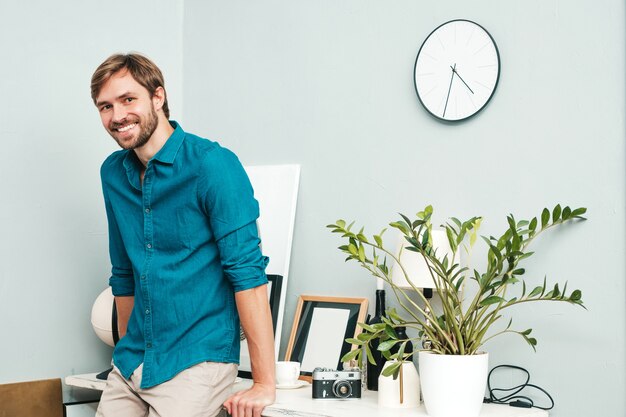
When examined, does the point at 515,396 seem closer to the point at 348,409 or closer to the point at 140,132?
the point at 348,409

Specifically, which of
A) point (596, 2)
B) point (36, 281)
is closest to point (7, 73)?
point (36, 281)

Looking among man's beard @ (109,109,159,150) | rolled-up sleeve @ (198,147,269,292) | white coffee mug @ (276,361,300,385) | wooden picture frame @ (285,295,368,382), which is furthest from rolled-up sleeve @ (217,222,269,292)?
wooden picture frame @ (285,295,368,382)

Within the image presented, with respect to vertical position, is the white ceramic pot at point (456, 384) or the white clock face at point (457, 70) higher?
the white clock face at point (457, 70)

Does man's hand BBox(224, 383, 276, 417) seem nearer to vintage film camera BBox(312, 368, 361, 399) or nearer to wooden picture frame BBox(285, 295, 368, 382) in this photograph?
vintage film camera BBox(312, 368, 361, 399)

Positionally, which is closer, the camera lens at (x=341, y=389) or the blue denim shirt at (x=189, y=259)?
the blue denim shirt at (x=189, y=259)

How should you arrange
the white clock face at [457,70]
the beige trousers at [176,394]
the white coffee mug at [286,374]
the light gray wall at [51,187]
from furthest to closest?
the light gray wall at [51,187] → the white coffee mug at [286,374] → the white clock face at [457,70] → the beige trousers at [176,394]

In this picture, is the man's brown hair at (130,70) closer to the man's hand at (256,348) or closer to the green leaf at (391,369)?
the man's hand at (256,348)

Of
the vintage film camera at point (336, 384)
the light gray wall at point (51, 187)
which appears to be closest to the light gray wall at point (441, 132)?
the vintage film camera at point (336, 384)

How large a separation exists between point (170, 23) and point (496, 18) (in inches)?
60.0

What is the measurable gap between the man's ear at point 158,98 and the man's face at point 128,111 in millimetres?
27

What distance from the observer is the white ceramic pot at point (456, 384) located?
6.26 feet

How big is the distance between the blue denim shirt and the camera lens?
35 cm

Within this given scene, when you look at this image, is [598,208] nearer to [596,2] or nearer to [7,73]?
[596,2]

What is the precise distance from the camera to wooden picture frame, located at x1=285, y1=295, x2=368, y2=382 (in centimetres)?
252
